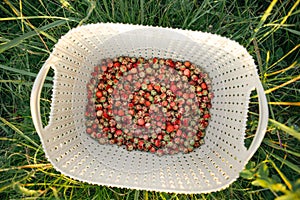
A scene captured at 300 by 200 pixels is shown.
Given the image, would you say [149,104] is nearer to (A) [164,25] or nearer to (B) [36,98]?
(A) [164,25]

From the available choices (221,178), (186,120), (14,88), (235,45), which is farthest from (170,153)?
(14,88)

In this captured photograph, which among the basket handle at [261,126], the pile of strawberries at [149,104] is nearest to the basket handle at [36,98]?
the pile of strawberries at [149,104]

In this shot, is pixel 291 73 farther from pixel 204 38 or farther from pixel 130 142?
pixel 130 142

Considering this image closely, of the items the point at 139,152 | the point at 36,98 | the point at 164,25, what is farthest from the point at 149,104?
the point at 36,98

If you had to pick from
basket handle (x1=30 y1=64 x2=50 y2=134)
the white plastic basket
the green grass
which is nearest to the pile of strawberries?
the white plastic basket

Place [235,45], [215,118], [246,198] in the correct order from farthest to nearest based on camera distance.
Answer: [215,118], [246,198], [235,45]

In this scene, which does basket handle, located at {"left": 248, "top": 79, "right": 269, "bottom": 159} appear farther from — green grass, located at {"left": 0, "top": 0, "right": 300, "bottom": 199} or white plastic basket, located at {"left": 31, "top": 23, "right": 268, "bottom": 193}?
green grass, located at {"left": 0, "top": 0, "right": 300, "bottom": 199}

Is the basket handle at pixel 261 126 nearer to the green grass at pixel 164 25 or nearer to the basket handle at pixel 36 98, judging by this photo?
the green grass at pixel 164 25
